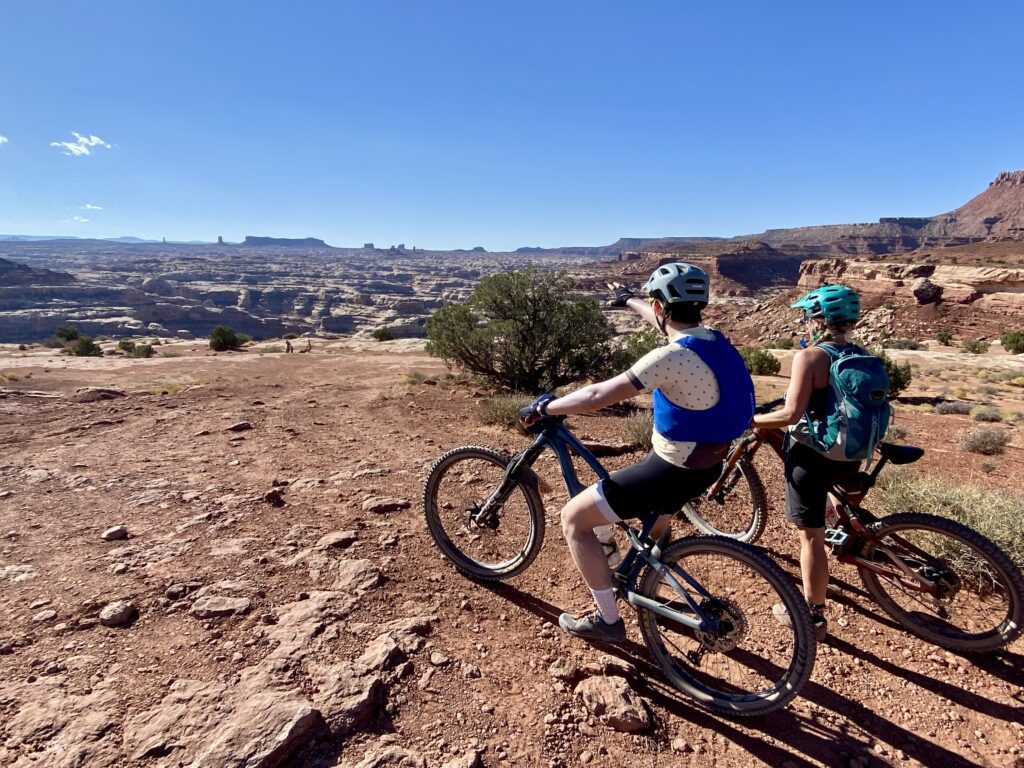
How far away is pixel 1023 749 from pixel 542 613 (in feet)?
8.11

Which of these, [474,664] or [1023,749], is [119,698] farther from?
[1023,749]

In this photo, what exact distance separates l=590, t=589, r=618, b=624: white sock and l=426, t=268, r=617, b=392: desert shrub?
395 inches

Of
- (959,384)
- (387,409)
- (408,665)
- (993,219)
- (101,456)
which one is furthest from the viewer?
(993,219)

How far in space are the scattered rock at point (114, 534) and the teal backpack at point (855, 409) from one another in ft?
17.4

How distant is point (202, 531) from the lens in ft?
14.8

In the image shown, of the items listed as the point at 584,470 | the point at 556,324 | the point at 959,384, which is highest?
the point at 556,324

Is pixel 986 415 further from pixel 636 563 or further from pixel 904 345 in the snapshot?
pixel 904 345

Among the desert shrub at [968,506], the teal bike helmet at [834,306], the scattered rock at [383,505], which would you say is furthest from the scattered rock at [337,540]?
the desert shrub at [968,506]

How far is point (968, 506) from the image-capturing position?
13.8 ft

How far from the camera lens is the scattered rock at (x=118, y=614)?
3244 mm

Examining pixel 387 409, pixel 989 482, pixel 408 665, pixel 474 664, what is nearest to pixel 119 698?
pixel 408 665

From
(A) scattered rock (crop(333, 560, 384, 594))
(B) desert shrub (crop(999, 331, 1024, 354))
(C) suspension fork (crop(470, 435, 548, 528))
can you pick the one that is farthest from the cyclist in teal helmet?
(B) desert shrub (crop(999, 331, 1024, 354))

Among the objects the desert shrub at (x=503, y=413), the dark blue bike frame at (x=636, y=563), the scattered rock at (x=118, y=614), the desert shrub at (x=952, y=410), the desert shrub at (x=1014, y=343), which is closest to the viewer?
the dark blue bike frame at (x=636, y=563)

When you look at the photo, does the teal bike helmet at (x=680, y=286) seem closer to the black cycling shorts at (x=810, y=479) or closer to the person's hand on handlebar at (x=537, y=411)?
the person's hand on handlebar at (x=537, y=411)
